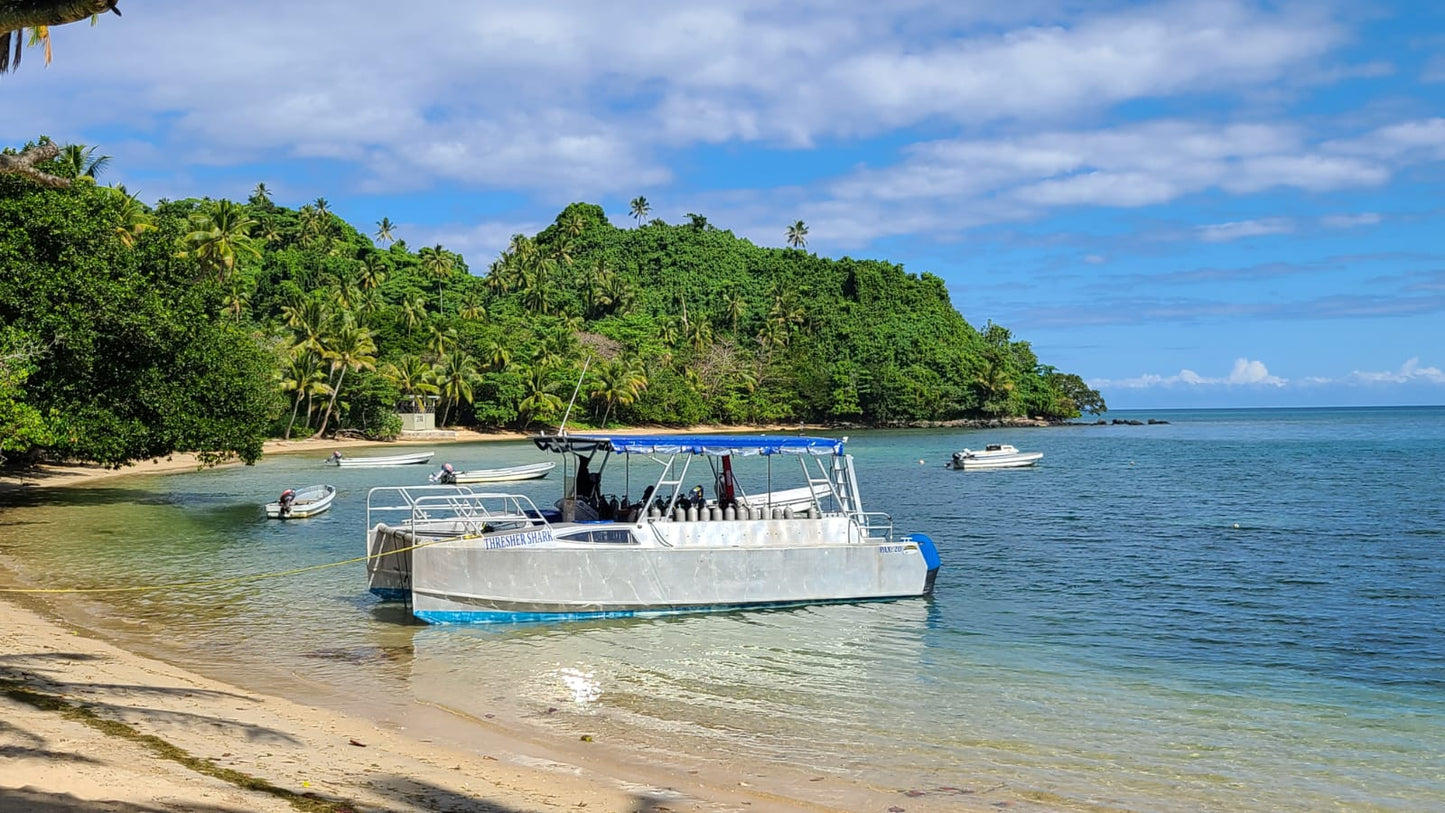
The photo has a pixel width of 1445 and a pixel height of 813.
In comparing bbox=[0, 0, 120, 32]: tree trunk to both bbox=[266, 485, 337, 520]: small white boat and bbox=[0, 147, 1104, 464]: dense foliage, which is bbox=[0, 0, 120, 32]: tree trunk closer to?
bbox=[0, 147, 1104, 464]: dense foliage

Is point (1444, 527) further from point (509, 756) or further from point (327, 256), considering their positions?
point (327, 256)

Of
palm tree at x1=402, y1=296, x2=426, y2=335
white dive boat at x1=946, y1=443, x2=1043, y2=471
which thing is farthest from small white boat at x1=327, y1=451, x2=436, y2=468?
palm tree at x1=402, y1=296, x2=426, y2=335

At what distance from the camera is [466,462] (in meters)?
62.3

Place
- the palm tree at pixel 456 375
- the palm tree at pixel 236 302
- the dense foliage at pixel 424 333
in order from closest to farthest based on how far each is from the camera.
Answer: the dense foliage at pixel 424 333
the palm tree at pixel 236 302
the palm tree at pixel 456 375

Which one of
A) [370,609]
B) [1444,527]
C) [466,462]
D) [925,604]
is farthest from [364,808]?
[466,462]

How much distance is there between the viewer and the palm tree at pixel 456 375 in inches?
3433

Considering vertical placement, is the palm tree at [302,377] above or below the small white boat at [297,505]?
above

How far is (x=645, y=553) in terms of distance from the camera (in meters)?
16.9

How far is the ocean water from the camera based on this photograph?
1057 cm

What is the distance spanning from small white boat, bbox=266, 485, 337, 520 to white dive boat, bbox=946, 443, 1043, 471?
38.2 m

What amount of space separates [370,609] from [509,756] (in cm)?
865

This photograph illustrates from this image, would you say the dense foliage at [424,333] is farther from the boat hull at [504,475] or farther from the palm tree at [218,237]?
the boat hull at [504,475]

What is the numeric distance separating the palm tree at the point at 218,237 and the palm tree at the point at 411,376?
1520 centimetres

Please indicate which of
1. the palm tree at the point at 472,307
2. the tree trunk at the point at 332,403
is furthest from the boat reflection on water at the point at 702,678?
the palm tree at the point at 472,307
